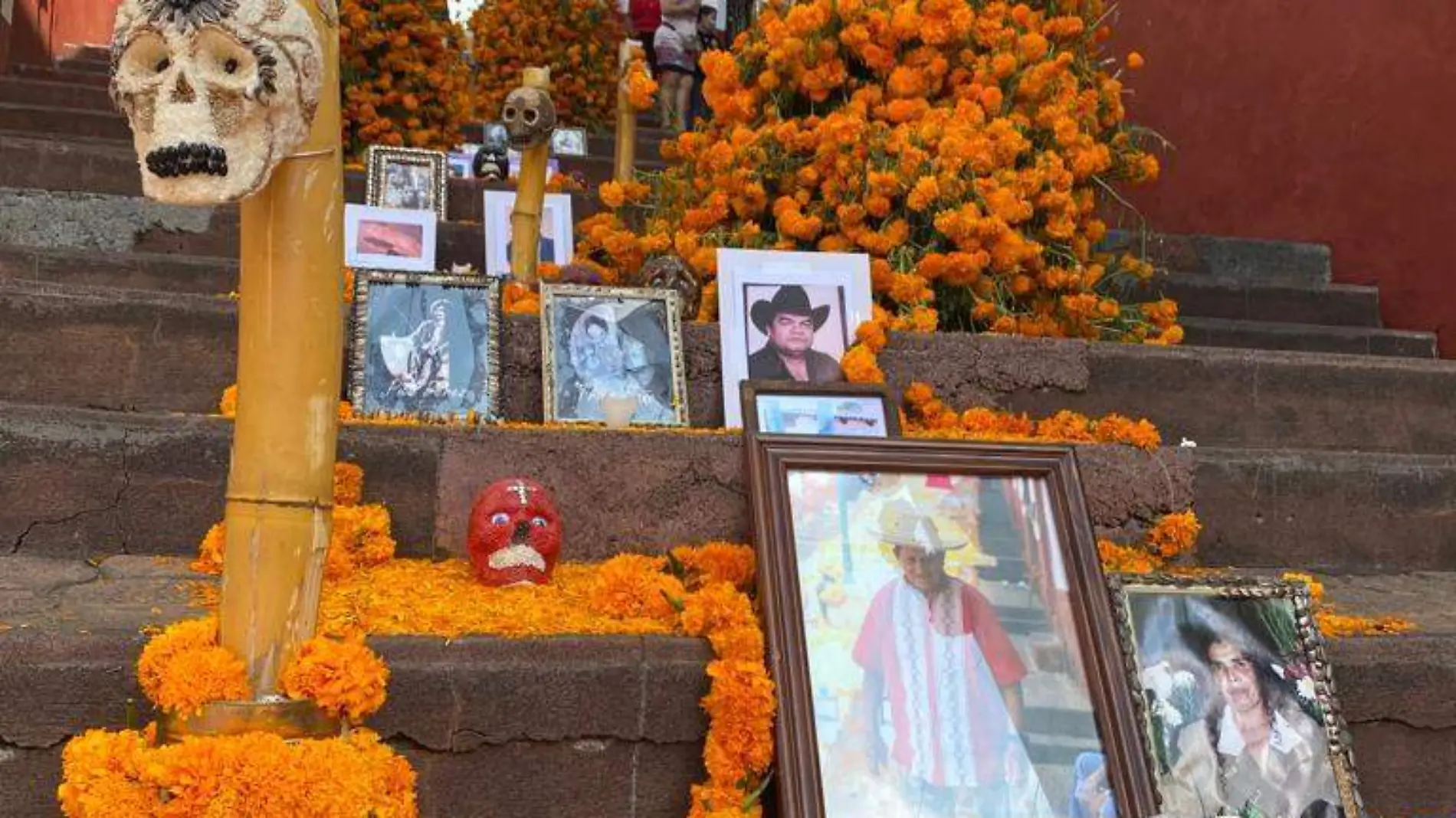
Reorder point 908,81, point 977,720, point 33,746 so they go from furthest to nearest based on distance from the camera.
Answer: point 908,81
point 977,720
point 33,746

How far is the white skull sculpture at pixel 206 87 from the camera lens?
156 centimetres

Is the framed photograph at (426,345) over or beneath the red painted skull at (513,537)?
over

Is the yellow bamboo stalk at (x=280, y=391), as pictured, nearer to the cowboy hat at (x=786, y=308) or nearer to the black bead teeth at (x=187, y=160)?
the black bead teeth at (x=187, y=160)

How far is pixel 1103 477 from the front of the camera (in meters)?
2.95

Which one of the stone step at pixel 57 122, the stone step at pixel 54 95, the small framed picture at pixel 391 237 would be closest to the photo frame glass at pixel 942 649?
the small framed picture at pixel 391 237

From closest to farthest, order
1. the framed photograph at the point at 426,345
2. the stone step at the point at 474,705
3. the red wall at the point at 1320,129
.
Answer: the stone step at the point at 474,705 → the framed photograph at the point at 426,345 → the red wall at the point at 1320,129

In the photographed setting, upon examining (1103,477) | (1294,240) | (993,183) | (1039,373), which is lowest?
(1103,477)

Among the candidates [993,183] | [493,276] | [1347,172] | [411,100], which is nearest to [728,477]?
[493,276]

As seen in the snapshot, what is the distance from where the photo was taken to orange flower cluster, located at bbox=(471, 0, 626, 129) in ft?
30.0

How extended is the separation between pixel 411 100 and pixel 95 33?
16.8 feet

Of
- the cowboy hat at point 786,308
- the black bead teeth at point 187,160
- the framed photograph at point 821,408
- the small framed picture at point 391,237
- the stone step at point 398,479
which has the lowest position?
the stone step at point 398,479

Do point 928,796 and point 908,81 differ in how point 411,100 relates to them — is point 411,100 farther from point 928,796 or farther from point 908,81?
point 928,796

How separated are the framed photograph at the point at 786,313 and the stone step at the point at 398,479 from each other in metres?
0.38

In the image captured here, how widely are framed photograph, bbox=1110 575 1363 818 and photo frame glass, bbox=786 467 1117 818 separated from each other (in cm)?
12
